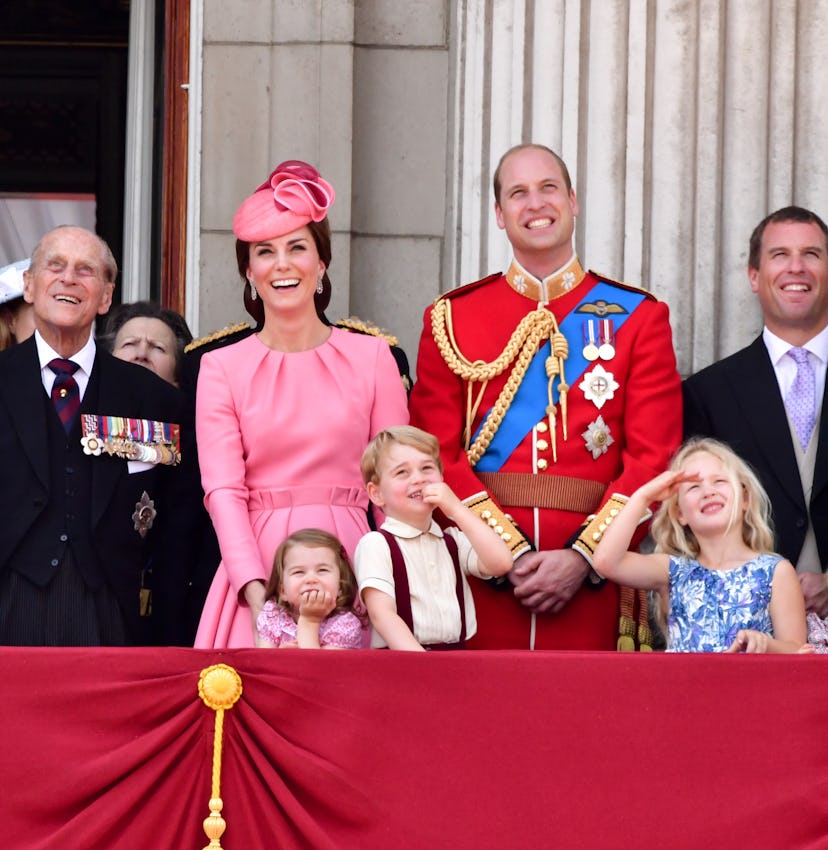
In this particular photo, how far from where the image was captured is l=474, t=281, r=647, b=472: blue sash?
16.8 feet

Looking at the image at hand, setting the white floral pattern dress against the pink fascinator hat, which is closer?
the white floral pattern dress

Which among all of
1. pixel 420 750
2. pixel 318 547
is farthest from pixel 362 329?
pixel 420 750

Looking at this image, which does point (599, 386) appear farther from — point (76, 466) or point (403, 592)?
point (76, 466)

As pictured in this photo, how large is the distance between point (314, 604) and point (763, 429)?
150cm

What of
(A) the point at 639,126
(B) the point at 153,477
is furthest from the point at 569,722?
(A) the point at 639,126

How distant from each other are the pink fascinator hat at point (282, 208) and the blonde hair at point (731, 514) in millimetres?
1137

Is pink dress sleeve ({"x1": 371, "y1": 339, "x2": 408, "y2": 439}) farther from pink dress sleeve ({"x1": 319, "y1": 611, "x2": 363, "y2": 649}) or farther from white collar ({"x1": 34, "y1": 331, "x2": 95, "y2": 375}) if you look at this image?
white collar ({"x1": 34, "y1": 331, "x2": 95, "y2": 375})

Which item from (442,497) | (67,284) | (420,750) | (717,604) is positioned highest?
(67,284)

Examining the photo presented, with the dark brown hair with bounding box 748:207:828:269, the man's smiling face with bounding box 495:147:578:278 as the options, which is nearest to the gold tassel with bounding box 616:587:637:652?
the man's smiling face with bounding box 495:147:578:278

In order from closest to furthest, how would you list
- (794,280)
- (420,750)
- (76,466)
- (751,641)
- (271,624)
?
1. (420,750)
2. (751,641)
3. (271,624)
4. (76,466)
5. (794,280)

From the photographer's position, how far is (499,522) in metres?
4.91

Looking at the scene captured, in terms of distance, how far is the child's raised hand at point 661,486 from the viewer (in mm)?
4484

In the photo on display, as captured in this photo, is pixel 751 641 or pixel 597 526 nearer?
pixel 751 641

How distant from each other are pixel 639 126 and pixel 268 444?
84.8 inches
